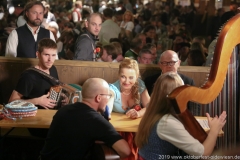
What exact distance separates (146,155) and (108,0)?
11.8 m

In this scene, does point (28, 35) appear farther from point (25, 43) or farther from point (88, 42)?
point (88, 42)

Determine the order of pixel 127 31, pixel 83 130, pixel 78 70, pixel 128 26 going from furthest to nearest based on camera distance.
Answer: pixel 128 26 → pixel 127 31 → pixel 78 70 → pixel 83 130

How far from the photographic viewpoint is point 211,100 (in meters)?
2.44

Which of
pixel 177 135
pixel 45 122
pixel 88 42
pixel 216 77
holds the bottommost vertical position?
pixel 45 122

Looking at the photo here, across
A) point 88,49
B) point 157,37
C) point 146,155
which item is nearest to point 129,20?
point 157,37

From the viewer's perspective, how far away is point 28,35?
17.4 feet

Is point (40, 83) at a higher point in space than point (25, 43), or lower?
Result: lower

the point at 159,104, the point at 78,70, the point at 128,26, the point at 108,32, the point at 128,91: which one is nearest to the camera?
the point at 159,104

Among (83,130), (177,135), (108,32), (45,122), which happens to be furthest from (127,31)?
(177,135)

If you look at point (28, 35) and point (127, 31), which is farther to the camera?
point (127, 31)

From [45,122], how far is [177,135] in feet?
5.03

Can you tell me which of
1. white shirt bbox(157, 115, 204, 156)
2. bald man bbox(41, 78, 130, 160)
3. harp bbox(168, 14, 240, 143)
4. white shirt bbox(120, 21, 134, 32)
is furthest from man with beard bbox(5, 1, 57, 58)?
white shirt bbox(120, 21, 134, 32)

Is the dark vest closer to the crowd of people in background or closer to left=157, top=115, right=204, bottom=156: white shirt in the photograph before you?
the crowd of people in background

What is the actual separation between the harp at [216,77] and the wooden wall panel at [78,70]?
2.53 m
